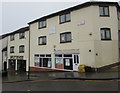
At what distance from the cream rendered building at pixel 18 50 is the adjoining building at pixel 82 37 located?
651 centimetres

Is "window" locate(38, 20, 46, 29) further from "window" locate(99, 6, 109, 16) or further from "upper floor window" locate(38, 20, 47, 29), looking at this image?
"window" locate(99, 6, 109, 16)

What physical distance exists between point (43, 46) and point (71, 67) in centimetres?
650

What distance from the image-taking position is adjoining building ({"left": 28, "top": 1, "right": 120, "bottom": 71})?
617 inches

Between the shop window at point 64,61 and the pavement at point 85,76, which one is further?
the shop window at point 64,61

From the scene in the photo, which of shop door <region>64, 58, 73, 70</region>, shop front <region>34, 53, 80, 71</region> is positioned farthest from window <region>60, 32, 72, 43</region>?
shop door <region>64, 58, 73, 70</region>

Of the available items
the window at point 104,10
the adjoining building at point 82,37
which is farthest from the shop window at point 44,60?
the window at point 104,10

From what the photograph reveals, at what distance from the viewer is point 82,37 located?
1669cm

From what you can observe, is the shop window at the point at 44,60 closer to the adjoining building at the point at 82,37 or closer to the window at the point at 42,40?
the adjoining building at the point at 82,37

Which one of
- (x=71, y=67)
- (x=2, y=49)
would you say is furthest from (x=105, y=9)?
(x=2, y=49)

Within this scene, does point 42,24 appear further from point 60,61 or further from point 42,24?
point 60,61

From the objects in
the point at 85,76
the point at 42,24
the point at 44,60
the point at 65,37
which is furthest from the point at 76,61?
the point at 42,24

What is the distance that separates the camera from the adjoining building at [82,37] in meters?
15.7

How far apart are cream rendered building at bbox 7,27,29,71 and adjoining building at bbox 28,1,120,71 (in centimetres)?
651

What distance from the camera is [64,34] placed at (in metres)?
18.8
